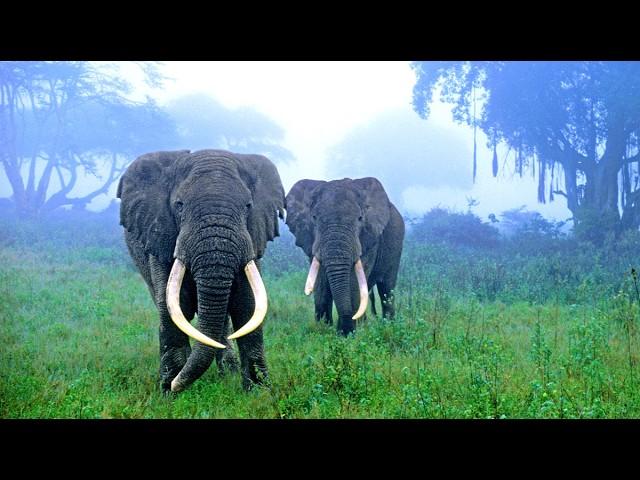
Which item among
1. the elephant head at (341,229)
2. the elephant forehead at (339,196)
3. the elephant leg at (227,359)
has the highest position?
the elephant forehead at (339,196)

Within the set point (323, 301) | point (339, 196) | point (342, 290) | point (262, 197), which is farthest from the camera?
point (323, 301)

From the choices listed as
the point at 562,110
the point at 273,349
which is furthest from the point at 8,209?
the point at 562,110

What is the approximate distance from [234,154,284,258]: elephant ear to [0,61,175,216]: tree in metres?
5.13

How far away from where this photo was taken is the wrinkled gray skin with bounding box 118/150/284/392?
464 cm

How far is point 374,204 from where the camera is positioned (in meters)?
8.31

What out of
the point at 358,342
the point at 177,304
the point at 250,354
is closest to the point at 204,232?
the point at 177,304

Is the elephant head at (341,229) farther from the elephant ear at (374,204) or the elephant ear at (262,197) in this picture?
the elephant ear at (262,197)

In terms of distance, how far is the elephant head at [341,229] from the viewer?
7344 mm

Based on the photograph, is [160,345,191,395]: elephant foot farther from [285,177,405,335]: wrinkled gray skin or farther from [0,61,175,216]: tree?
[0,61,175,216]: tree

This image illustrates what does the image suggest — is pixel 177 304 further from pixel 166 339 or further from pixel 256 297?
pixel 166 339

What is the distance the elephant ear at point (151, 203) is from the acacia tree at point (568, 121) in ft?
15.4

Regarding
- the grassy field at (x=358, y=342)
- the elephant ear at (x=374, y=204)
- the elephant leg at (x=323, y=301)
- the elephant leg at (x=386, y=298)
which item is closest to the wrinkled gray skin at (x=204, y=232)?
the grassy field at (x=358, y=342)

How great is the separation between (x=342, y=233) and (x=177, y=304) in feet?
10.2
